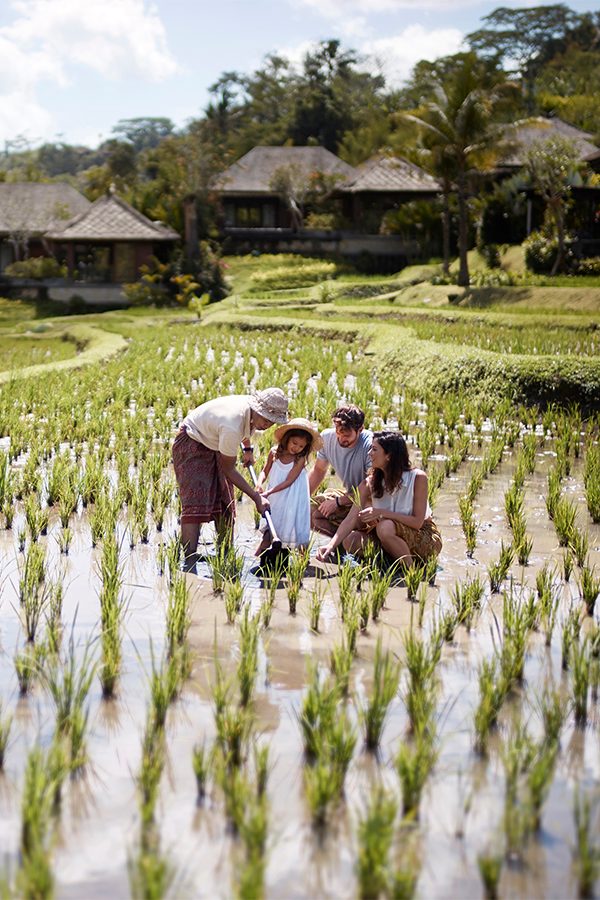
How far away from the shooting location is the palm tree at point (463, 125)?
2317 cm

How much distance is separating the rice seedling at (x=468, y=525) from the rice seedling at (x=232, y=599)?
4.67 feet

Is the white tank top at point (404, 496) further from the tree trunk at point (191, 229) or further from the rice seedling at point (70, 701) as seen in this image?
the tree trunk at point (191, 229)

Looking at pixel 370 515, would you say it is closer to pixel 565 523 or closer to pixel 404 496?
pixel 404 496

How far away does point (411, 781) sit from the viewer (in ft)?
9.23

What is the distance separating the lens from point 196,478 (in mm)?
5434

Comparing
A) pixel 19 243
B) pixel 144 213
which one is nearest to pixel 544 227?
pixel 144 213

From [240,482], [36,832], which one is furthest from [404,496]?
[36,832]

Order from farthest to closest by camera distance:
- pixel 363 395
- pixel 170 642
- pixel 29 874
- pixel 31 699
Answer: pixel 363 395, pixel 170 642, pixel 31 699, pixel 29 874

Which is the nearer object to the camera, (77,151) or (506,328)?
(506,328)

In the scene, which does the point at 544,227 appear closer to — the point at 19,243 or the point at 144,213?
the point at 144,213

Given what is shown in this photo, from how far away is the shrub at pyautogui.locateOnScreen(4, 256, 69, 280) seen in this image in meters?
31.0

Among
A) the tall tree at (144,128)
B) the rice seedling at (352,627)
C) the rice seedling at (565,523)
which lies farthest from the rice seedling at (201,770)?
the tall tree at (144,128)

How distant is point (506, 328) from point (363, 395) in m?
7.82

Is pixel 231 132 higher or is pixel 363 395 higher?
pixel 231 132
